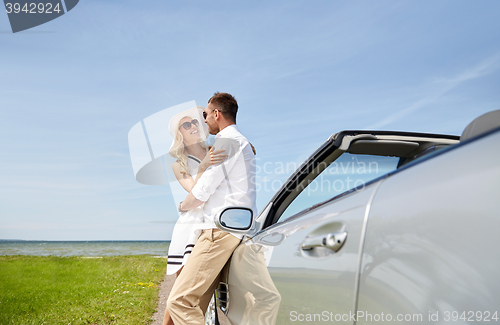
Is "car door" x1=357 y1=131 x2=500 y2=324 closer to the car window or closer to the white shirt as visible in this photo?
the car window

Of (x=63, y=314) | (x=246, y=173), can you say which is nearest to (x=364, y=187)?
(x=246, y=173)

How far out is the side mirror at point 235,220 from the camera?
6.56ft

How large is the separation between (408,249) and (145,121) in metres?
2.64

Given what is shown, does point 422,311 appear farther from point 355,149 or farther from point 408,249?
point 355,149

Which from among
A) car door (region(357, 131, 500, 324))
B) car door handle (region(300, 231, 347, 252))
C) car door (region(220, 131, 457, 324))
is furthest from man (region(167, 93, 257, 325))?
car door (region(357, 131, 500, 324))

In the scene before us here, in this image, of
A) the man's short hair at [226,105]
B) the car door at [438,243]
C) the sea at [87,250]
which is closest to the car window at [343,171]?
the man's short hair at [226,105]

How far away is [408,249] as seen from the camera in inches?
33.8

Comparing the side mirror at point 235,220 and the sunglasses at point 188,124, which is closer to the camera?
the side mirror at point 235,220

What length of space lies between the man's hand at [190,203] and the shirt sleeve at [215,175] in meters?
0.04

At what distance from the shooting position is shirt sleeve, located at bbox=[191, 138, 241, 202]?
7.32 ft

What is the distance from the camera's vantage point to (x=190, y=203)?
2303 millimetres

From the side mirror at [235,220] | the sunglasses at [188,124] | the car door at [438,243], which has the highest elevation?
the car door at [438,243]

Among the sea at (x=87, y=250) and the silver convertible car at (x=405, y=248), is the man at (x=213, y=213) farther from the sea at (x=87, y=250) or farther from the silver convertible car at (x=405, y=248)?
the sea at (x=87, y=250)

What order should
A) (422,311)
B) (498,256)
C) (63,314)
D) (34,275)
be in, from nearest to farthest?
(498,256), (422,311), (63,314), (34,275)
